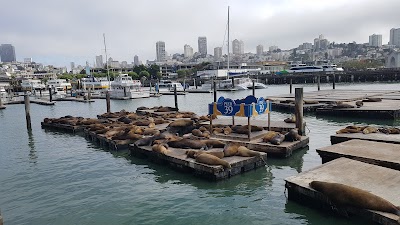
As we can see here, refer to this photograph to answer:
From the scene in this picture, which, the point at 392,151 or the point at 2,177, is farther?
the point at 2,177

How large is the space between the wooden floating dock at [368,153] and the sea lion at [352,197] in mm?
2620

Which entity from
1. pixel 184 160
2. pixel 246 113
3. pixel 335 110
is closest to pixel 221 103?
pixel 246 113

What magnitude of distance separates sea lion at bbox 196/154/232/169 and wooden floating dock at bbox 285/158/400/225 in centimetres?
221

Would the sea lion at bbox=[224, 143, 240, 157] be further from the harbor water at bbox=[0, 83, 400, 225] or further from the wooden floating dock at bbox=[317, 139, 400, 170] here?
the wooden floating dock at bbox=[317, 139, 400, 170]

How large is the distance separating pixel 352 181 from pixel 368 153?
2532mm

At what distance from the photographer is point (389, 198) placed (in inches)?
246

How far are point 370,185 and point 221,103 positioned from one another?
714 cm

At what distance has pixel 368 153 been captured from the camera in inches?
365

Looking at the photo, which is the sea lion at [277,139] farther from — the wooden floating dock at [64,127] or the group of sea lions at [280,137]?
the wooden floating dock at [64,127]

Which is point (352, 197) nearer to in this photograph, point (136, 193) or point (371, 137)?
point (136, 193)

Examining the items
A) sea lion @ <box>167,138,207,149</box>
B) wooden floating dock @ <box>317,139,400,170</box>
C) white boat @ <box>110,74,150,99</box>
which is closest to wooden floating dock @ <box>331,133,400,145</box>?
wooden floating dock @ <box>317,139,400,170</box>

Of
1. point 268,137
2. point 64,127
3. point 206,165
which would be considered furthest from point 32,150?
point 268,137

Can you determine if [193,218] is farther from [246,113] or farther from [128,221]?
[246,113]

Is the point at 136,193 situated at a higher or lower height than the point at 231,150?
lower
